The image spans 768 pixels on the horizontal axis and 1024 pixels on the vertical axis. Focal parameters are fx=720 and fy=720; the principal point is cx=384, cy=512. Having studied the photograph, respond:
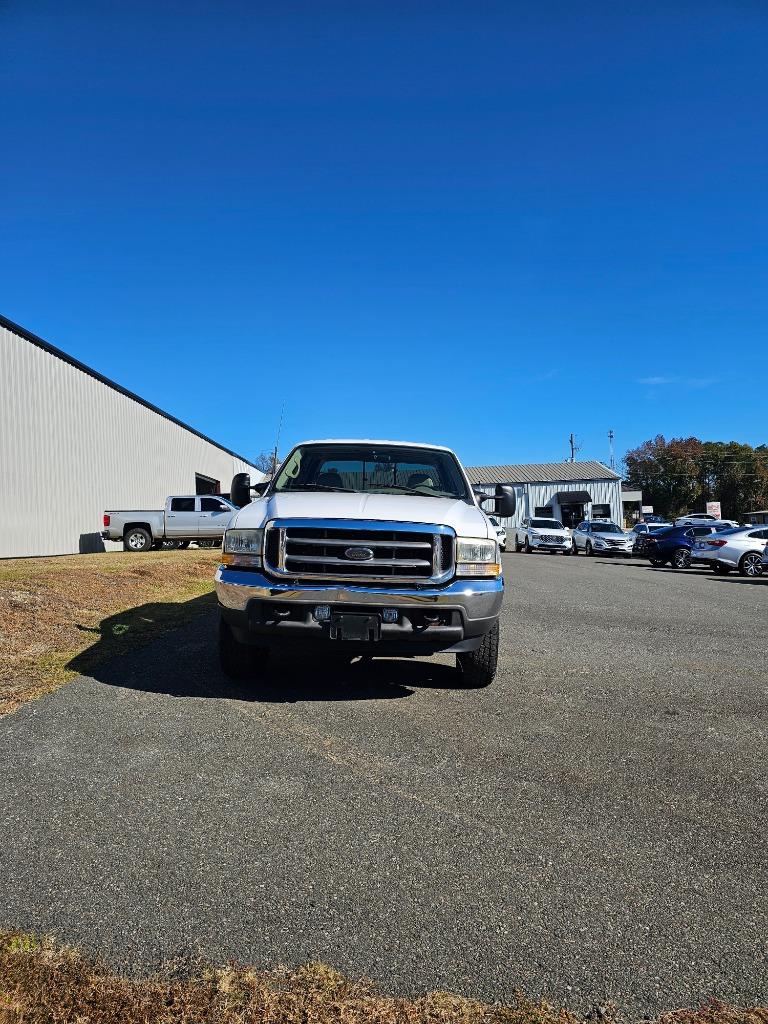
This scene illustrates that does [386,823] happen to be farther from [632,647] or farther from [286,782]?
[632,647]

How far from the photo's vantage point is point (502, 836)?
121 inches

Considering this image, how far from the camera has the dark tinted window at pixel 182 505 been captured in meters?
24.3

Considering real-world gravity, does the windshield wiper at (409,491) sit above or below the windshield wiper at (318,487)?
below

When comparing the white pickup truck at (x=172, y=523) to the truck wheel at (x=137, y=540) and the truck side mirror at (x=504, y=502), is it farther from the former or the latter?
the truck side mirror at (x=504, y=502)

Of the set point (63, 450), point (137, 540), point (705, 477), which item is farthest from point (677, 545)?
point (705, 477)

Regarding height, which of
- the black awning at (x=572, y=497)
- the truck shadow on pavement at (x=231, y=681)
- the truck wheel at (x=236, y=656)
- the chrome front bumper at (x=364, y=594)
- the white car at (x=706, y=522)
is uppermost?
the black awning at (x=572, y=497)

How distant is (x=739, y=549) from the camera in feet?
71.2

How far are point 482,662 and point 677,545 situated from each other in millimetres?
22314

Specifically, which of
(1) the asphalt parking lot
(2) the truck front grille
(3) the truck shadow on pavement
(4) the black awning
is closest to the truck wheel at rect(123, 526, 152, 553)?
(3) the truck shadow on pavement

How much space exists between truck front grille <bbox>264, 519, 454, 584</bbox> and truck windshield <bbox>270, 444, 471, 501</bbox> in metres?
1.23

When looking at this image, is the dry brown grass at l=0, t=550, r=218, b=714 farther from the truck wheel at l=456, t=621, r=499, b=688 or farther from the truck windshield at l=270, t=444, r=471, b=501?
the truck wheel at l=456, t=621, r=499, b=688

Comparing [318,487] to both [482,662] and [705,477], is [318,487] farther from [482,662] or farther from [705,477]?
[705,477]

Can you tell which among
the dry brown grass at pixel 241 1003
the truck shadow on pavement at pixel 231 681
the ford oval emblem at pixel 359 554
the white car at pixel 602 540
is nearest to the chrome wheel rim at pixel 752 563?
the white car at pixel 602 540

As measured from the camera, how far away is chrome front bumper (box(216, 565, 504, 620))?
502cm
